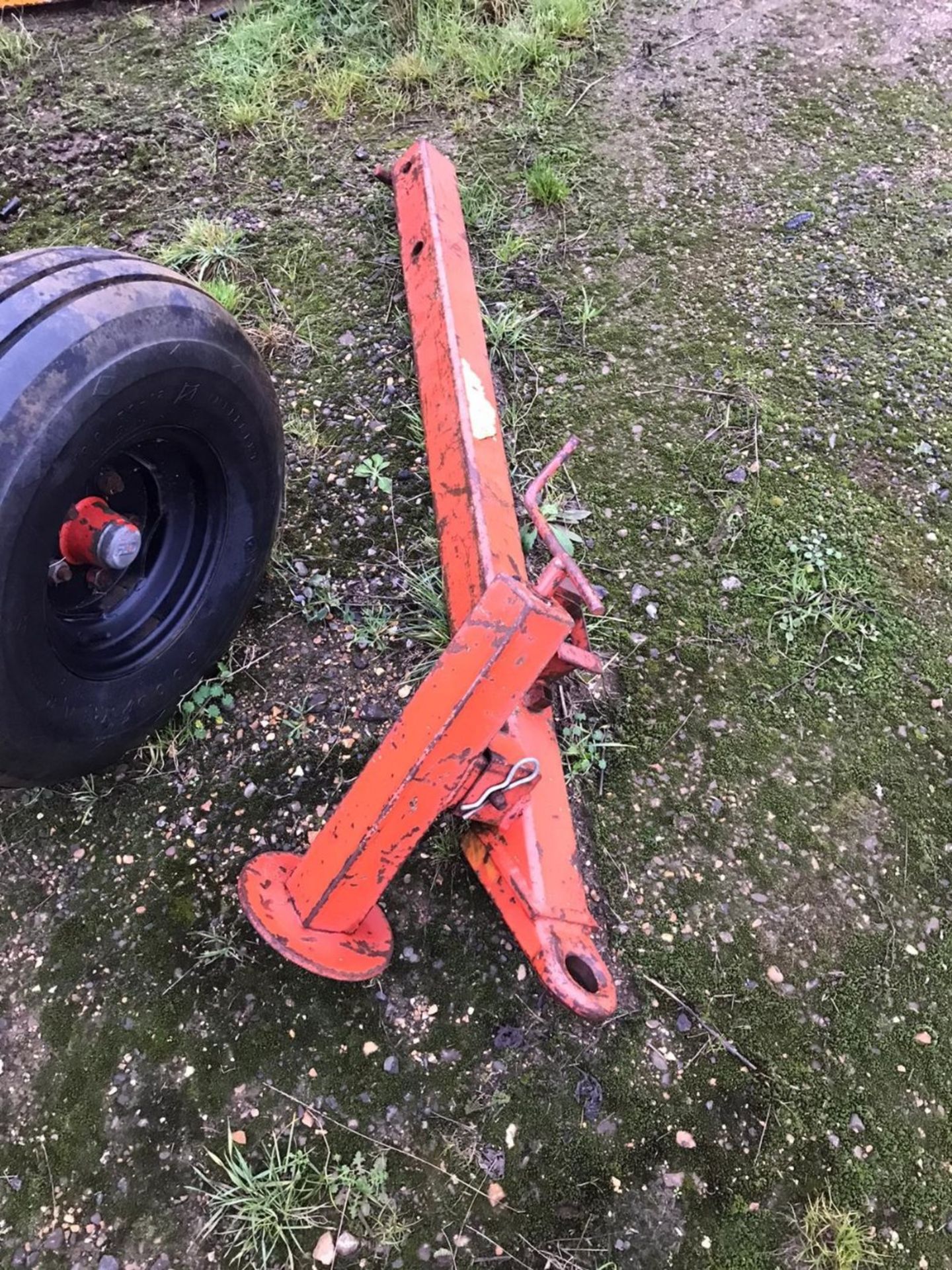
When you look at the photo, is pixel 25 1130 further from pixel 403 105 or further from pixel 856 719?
pixel 403 105

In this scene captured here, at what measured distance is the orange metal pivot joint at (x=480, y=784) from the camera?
1.41 metres

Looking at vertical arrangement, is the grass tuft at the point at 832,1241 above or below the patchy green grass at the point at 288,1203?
below

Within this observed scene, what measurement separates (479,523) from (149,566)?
2.46 ft

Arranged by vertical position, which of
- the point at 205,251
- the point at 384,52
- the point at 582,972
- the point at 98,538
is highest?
the point at 384,52

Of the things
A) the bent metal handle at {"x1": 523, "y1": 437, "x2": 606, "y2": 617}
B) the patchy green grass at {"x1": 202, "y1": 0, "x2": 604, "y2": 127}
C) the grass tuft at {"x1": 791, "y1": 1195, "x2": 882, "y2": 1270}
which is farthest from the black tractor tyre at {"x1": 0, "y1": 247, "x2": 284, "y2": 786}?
the patchy green grass at {"x1": 202, "y1": 0, "x2": 604, "y2": 127}

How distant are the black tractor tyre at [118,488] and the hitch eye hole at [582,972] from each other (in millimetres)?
1022

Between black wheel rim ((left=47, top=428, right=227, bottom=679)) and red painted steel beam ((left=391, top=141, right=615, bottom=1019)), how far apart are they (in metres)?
0.56

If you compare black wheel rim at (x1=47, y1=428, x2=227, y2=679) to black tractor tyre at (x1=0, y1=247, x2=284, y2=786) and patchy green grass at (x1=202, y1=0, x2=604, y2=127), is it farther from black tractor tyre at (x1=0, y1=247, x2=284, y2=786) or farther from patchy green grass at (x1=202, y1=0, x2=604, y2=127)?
patchy green grass at (x1=202, y1=0, x2=604, y2=127)

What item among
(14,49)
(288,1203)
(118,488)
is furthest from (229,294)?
(288,1203)

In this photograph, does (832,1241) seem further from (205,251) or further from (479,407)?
(205,251)

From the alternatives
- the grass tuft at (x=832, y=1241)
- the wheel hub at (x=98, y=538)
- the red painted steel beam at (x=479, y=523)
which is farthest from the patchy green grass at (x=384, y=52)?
the grass tuft at (x=832, y=1241)

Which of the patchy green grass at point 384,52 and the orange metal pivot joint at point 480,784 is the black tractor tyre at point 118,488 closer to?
the orange metal pivot joint at point 480,784

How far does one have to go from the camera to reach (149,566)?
198 cm

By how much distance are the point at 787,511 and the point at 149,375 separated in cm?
188
